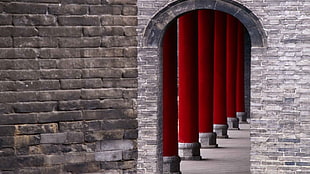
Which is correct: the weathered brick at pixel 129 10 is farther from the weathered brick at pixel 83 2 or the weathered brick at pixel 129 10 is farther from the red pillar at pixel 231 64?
the red pillar at pixel 231 64

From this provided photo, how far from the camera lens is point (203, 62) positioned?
17812mm

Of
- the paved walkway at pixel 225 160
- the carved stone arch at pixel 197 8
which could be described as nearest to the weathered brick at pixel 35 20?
the carved stone arch at pixel 197 8

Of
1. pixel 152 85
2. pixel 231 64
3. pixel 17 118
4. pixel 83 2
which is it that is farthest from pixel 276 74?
pixel 231 64

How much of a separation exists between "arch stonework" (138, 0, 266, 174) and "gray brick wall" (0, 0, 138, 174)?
22.2 feet

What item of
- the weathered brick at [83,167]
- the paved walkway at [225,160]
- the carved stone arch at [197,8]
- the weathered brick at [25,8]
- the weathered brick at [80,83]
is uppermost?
the carved stone arch at [197,8]

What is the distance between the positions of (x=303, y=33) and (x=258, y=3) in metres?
0.81

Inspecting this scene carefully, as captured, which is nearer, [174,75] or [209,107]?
[174,75]

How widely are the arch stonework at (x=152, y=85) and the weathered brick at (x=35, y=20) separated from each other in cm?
707

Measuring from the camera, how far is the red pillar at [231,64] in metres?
22.8

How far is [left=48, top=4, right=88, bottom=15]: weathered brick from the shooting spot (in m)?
5.27

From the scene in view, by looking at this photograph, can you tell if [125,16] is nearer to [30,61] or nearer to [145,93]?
[30,61]

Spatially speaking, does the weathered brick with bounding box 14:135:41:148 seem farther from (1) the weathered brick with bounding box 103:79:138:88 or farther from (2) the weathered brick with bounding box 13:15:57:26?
(2) the weathered brick with bounding box 13:15:57:26

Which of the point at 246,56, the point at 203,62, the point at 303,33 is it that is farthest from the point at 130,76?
the point at 246,56

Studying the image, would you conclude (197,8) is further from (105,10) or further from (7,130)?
(7,130)
